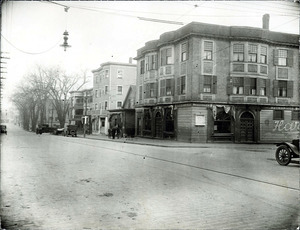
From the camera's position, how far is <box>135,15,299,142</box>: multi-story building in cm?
2645

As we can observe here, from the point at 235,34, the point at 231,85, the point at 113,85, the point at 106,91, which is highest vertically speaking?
the point at 235,34

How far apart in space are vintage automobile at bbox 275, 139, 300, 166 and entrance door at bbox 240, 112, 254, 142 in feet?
49.0

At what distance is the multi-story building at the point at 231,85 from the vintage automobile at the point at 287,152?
43.8 feet

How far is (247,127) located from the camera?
89.9 feet

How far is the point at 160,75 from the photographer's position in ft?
101

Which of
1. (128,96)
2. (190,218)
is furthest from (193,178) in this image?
(128,96)

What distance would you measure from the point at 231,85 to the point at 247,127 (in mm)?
4390

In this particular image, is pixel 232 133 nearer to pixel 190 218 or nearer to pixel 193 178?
pixel 193 178

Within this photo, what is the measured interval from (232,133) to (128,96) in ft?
66.8

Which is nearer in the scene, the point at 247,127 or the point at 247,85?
the point at 247,85

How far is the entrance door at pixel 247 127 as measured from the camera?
2731 centimetres

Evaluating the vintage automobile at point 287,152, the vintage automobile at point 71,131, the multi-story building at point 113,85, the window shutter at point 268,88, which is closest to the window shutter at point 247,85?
the window shutter at point 268,88

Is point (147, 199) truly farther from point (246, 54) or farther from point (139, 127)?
point (139, 127)

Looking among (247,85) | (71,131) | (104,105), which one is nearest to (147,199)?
(247,85)
